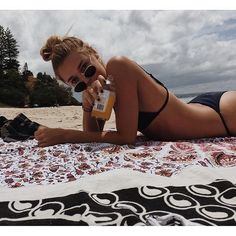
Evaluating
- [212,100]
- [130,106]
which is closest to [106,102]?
[130,106]

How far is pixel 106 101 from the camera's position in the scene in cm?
204

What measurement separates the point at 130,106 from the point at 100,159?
1.23 feet

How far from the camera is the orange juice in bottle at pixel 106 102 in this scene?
2.02m

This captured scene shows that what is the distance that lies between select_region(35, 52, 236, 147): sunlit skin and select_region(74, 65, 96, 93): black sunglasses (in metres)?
0.02

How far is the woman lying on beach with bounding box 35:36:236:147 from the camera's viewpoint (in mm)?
2055

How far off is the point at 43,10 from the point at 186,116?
126 cm

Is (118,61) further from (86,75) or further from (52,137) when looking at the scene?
(52,137)

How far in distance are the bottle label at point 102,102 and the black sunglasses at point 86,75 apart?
0.14 meters

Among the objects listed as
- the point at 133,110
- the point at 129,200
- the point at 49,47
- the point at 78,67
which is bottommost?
the point at 129,200

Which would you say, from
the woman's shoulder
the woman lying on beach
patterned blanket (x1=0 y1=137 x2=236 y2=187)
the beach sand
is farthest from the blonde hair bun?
the beach sand

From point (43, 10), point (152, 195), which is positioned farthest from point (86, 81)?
point (152, 195)

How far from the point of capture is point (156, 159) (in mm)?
1806

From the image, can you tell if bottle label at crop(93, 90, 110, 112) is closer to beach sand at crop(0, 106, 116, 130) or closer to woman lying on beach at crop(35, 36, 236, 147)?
woman lying on beach at crop(35, 36, 236, 147)

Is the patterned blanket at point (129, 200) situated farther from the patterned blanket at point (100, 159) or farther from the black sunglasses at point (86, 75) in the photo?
the black sunglasses at point (86, 75)
